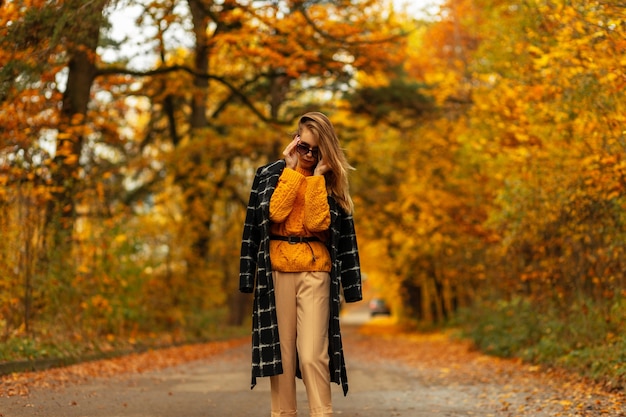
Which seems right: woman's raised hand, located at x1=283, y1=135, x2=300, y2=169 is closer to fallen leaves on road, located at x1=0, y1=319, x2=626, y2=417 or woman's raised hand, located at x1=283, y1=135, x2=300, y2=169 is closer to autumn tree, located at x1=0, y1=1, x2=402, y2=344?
fallen leaves on road, located at x1=0, y1=319, x2=626, y2=417

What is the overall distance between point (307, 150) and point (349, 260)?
0.70 metres

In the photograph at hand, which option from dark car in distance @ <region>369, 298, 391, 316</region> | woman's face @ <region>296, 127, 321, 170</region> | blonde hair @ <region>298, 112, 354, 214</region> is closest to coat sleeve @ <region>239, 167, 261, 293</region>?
woman's face @ <region>296, 127, 321, 170</region>

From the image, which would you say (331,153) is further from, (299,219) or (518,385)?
(518,385)

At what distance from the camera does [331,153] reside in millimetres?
5156

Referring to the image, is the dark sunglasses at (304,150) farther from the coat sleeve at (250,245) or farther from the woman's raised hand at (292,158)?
the coat sleeve at (250,245)

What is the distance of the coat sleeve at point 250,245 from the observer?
16.9ft

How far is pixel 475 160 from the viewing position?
56.5 feet

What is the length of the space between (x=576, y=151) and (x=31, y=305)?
7.32 meters

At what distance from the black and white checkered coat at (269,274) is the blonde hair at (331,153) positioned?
2.7 inches

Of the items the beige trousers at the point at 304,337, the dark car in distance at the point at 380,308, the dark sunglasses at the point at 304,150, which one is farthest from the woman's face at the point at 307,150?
the dark car in distance at the point at 380,308

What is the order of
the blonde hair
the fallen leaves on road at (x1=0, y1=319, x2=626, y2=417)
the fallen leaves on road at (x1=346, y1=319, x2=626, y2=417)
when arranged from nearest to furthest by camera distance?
the blonde hair, the fallen leaves on road at (x1=346, y1=319, x2=626, y2=417), the fallen leaves on road at (x1=0, y1=319, x2=626, y2=417)

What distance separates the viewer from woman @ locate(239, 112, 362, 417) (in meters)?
4.98

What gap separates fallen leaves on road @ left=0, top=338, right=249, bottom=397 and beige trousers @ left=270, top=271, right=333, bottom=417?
151 inches

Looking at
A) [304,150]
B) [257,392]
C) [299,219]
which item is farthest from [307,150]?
[257,392]
